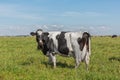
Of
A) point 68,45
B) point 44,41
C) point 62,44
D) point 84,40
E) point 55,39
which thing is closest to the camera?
point 84,40

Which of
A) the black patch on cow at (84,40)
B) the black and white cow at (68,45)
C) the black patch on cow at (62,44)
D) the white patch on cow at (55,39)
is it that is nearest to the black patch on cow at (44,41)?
the black and white cow at (68,45)

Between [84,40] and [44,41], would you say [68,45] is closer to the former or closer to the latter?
[84,40]

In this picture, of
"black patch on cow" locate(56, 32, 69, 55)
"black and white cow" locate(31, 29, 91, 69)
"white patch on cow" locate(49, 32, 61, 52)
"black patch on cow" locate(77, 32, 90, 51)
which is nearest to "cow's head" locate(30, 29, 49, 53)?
"black and white cow" locate(31, 29, 91, 69)

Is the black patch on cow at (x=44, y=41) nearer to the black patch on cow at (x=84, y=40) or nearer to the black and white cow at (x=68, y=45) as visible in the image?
the black and white cow at (x=68, y=45)

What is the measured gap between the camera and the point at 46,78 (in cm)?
1198

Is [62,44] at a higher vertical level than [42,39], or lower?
lower

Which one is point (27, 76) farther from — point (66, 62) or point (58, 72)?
point (66, 62)

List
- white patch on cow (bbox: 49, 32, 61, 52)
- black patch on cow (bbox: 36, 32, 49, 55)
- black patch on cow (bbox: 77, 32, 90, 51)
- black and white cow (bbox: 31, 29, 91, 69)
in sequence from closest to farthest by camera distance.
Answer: black patch on cow (bbox: 77, 32, 90, 51), black and white cow (bbox: 31, 29, 91, 69), white patch on cow (bbox: 49, 32, 61, 52), black patch on cow (bbox: 36, 32, 49, 55)

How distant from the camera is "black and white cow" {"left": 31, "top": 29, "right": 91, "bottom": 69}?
1683 cm

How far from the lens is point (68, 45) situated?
17.2 meters

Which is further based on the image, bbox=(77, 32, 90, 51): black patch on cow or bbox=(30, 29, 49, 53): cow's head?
bbox=(30, 29, 49, 53): cow's head

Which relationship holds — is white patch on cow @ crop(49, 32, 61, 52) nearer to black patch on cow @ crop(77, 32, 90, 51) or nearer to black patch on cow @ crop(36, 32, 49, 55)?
black patch on cow @ crop(36, 32, 49, 55)

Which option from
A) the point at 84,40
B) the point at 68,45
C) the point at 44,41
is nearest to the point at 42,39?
the point at 44,41

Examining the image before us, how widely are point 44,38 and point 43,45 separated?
389 mm
